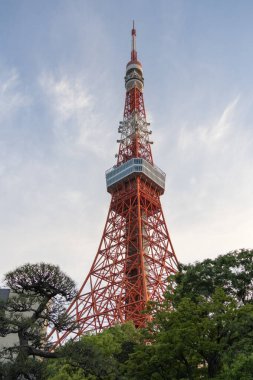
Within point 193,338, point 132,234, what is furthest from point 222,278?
point 132,234

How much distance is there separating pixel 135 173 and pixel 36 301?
2391 cm

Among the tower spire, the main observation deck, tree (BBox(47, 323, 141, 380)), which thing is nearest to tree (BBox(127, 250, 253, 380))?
tree (BBox(47, 323, 141, 380))

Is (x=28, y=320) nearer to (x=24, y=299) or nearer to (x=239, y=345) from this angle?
(x=24, y=299)

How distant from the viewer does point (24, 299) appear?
844 centimetres

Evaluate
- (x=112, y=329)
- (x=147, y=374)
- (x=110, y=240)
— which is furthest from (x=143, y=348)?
(x=110, y=240)

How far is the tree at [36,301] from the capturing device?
8.22 meters

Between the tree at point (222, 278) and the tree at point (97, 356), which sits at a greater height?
the tree at point (222, 278)

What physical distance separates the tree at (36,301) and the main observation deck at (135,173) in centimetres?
2341

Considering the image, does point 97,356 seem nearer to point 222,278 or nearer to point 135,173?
point 222,278

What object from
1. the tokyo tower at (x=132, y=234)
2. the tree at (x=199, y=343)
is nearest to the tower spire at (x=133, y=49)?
the tokyo tower at (x=132, y=234)

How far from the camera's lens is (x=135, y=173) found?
32.1 m

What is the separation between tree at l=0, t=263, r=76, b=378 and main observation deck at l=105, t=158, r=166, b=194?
23.4 metres

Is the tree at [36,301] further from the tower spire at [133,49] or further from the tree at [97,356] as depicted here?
the tower spire at [133,49]

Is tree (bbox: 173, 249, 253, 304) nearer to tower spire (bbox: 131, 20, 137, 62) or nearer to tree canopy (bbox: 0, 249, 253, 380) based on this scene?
tree canopy (bbox: 0, 249, 253, 380)
